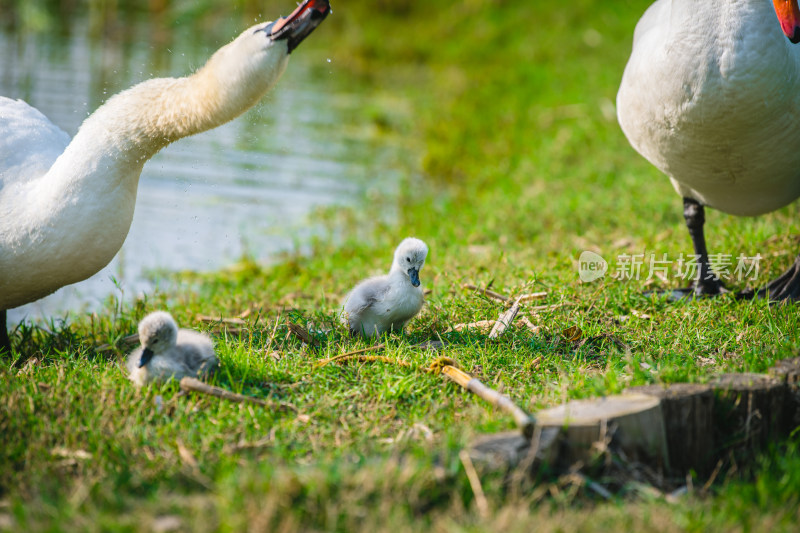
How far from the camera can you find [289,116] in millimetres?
12828

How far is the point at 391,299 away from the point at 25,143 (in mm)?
2231

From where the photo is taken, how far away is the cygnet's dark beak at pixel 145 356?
3.69 metres

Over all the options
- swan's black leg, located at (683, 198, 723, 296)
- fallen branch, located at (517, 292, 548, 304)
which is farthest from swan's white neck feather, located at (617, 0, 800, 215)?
fallen branch, located at (517, 292, 548, 304)

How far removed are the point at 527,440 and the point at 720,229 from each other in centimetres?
426

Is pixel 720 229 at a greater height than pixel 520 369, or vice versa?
pixel 720 229

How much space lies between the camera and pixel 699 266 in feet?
17.9

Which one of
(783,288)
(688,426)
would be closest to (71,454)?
(688,426)

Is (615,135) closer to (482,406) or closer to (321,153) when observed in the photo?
(321,153)

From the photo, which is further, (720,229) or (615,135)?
(615,135)

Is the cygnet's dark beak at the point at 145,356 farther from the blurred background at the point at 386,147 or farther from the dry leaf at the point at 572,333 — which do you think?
the dry leaf at the point at 572,333

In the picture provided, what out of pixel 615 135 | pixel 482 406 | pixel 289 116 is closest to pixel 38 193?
pixel 482 406
